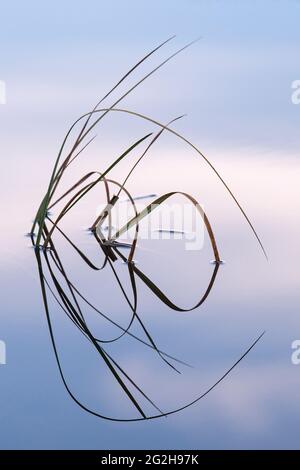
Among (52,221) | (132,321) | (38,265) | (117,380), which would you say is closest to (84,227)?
(52,221)

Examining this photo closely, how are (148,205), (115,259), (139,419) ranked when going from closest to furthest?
(139,419) < (115,259) < (148,205)

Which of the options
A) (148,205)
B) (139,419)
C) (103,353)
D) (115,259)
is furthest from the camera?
(148,205)

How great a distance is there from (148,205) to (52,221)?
0.55 feet

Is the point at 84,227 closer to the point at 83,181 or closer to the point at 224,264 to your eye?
the point at 83,181

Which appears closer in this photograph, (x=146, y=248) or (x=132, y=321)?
(x=132, y=321)

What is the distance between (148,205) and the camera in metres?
1.70

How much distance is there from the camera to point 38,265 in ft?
5.07

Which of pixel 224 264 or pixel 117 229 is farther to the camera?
pixel 117 229

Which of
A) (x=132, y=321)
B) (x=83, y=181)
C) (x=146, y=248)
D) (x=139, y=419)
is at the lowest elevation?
(x=139, y=419)

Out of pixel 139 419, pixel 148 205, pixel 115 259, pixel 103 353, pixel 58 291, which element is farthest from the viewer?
pixel 148 205

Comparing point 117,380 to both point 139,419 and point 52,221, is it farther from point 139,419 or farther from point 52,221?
point 52,221

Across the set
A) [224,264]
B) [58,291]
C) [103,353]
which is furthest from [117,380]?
[224,264]

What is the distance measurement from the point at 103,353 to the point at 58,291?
0.18 meters

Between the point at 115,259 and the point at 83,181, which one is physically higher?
the point at 83,181
